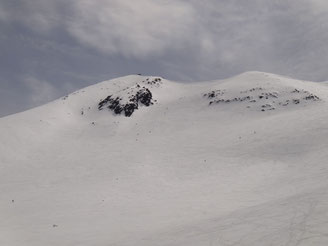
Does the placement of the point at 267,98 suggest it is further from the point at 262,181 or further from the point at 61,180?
the point at 61,180

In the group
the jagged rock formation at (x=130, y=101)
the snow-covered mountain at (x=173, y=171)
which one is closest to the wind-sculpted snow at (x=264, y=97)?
the snow-covered mountain at (x=173, y=171)

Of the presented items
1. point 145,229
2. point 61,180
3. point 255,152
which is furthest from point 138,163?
point 145,229

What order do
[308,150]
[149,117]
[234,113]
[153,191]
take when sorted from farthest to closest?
[149,117]
[234,113]
[308,150]
[153,191]

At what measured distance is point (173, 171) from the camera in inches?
1079

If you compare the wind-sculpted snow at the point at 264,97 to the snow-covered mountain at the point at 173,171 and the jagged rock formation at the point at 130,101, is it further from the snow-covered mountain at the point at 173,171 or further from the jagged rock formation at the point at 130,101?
the jagged rock formation at the point at 130,101

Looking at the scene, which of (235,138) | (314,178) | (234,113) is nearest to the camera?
(314,178)

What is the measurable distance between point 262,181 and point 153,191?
776cm

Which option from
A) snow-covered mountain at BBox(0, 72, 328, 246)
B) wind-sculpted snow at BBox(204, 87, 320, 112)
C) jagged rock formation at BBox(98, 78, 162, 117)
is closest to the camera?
snow-covered mountain at BBox(0, 72, 328, 246)

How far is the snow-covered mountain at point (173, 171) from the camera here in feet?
44.0

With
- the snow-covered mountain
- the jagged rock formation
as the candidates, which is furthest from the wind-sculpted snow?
the jagged rock formation

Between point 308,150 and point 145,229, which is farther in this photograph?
point 308,150

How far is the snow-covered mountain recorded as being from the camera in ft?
44.0

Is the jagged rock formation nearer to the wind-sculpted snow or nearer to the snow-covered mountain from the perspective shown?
the snow-covered mountain

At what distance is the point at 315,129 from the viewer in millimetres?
29656
